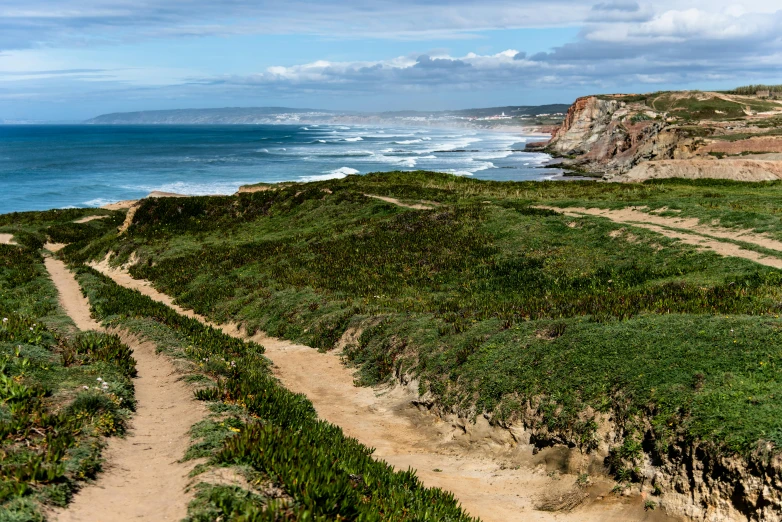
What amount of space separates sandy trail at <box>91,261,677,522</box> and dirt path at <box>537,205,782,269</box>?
44.5 ft

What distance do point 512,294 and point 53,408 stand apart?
16158 millimetres

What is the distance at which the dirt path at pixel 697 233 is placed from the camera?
21.3 m

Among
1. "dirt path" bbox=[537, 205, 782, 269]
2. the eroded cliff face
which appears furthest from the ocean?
"dirt path" bbox=[537, 205, 782, 269]

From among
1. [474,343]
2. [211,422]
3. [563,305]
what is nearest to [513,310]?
[563,305]

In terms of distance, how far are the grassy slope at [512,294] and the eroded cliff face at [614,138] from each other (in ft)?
94.1

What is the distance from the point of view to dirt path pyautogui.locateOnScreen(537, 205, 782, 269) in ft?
70.0

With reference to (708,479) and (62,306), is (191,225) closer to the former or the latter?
(62,306)

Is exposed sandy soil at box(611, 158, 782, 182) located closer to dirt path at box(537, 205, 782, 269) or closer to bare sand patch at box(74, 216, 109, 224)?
dirt path at box(537, 205, 782, 269)

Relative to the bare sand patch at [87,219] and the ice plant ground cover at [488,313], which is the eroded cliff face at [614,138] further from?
the bare sand patch at [87,219]

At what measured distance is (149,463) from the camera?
9133 mm

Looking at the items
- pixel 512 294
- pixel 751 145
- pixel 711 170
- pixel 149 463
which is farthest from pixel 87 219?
pixel 751 145

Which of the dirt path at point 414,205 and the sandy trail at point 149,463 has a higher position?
the dirt path at point 414,205

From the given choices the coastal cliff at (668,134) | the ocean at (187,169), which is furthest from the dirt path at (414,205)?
the ocean at (187,169)

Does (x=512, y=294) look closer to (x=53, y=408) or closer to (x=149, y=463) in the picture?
Answer: (x=149, y=463)
